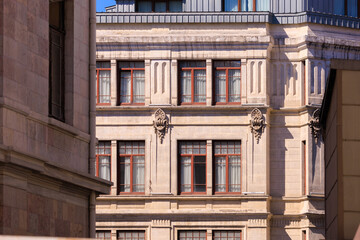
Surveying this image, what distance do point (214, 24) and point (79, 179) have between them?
33.5 meters

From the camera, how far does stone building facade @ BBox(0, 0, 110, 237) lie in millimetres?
30391

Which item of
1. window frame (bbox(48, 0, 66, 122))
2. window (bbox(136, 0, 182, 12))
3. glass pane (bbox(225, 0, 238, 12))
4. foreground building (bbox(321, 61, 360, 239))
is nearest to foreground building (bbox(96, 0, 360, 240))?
glass pane (bbox(225, 0, 238, 12))

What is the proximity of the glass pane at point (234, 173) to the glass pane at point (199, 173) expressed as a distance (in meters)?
1.33

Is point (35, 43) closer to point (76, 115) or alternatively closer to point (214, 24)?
point (76, 115)

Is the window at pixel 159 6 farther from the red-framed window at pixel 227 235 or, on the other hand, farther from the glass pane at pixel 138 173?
the red-framed window at pixel 227 235

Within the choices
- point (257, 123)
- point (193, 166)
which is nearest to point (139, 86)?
point (193, 166)

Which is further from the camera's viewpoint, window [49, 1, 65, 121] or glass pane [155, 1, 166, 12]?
glass pane [155, 1, 166, 12]

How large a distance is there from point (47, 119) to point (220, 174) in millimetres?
33342

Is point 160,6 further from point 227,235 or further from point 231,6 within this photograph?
point 227,235

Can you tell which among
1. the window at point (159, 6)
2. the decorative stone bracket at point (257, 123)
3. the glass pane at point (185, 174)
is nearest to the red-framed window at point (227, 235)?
the glass pane at point (185, 174)

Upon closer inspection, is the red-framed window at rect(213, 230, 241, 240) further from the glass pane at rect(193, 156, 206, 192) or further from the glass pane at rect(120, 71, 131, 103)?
the glass pane at rect(120, 71, 131, 103)

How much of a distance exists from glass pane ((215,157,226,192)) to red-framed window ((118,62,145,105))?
16.6 ft

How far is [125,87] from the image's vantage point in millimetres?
66312

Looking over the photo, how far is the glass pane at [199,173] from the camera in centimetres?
6519
